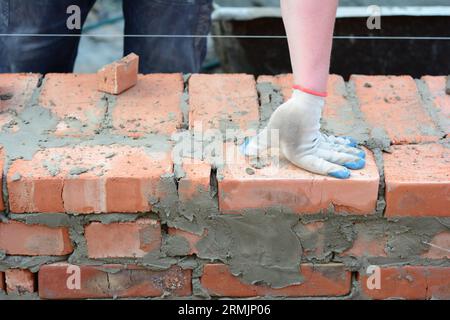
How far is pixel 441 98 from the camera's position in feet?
8.13

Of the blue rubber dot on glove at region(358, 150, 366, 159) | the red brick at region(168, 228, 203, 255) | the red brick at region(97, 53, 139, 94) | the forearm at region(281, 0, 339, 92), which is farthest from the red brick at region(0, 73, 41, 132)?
the blue rubber dot on glove at region(358, 150, 366, 159)

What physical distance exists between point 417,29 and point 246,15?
728mm

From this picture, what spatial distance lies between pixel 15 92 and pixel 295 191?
0.95 meters

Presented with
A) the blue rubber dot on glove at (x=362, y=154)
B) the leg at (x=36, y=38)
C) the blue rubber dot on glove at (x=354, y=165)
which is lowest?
the blue rubber dot on glove at (x=354, y=165)

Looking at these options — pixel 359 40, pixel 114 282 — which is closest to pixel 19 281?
pixel 114 282

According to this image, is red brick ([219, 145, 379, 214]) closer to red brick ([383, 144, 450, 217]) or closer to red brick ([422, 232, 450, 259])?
red brick ([383, 144, 450, 217])

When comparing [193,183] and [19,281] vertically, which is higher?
[193,183]

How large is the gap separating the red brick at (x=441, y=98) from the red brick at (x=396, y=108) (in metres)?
0.04

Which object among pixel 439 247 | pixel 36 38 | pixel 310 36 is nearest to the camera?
pixel 310 36

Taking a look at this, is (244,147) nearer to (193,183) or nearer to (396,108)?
(193,183)

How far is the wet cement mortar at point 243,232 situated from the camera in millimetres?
2127

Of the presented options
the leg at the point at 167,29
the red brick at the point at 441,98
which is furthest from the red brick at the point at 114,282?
the leg at the point at 167,29

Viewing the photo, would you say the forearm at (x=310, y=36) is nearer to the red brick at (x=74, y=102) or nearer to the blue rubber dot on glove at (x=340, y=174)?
the blue rubber dot on glove at (x=340, y=174)

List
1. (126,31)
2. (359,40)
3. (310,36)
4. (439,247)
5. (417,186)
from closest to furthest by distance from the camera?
(310,36) → (417,186) → (439,247) → (126,31) → (359,40)
